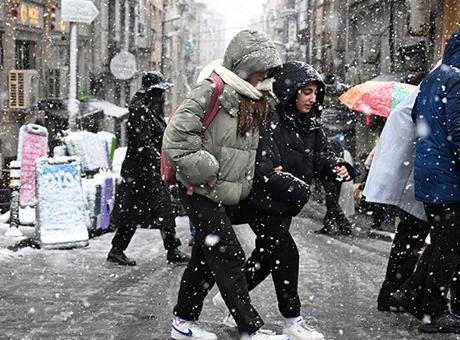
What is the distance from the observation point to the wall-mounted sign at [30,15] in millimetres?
20016

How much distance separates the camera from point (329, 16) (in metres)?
36.6

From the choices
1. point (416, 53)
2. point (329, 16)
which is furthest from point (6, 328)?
point (329, 16)

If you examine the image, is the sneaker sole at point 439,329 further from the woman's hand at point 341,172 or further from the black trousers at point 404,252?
the woman's hand at point 341,172

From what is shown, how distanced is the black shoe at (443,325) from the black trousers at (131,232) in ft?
9.93

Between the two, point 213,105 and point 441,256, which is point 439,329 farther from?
point 213,105

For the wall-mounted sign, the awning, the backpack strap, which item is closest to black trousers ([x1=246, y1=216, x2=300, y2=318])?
the backpack strap

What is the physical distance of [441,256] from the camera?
474cm

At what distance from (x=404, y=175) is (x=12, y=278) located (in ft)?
11.3

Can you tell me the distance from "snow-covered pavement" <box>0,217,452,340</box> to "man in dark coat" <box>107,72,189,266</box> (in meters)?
0.29

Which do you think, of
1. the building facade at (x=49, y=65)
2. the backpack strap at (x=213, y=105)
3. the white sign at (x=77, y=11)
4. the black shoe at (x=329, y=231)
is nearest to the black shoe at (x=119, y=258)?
the backpack strap at (x=213, y=105)

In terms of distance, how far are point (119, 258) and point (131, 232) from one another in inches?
10.8

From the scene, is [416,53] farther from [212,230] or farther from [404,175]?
[212,230]

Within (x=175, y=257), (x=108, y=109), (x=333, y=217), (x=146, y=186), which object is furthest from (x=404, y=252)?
(x=108, y=109)

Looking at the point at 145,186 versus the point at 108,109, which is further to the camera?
the point at 108,109
